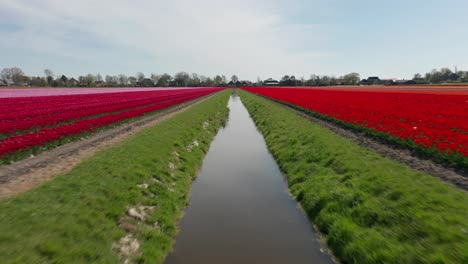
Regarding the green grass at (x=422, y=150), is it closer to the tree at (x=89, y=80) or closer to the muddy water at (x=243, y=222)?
the muddy water at (x=243, y=222)

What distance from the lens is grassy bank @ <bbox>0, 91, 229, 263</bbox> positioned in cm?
562

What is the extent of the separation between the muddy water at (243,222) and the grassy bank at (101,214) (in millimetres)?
636

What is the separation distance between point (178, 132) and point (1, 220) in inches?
537

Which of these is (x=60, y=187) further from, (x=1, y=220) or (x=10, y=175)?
(x=10, y=175)

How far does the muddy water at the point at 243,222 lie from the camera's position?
723 centimetres

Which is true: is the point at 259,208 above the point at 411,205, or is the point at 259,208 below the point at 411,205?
below

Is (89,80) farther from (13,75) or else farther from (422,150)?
(422,150)

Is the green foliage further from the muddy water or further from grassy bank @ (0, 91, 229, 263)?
grassy bank @ (0, 91, 229, 263)

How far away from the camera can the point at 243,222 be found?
9094mm

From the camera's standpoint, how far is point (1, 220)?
6.22 m

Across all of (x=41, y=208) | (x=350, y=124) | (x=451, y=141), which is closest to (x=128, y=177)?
(x=41, y=208)

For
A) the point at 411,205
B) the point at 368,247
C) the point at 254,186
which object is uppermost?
the point at 411,205

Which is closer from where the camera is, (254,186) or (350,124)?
(254,186)

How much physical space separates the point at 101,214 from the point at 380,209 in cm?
744
